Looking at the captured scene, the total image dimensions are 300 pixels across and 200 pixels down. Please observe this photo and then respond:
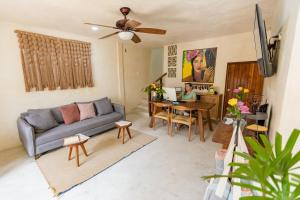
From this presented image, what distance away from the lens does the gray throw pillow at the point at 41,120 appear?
2.72 meters

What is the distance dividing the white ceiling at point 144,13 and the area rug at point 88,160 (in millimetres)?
2445

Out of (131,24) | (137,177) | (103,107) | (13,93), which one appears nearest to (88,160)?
(137,177)

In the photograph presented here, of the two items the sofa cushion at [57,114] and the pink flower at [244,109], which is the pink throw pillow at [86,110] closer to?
the sofa cushion at [57,114]

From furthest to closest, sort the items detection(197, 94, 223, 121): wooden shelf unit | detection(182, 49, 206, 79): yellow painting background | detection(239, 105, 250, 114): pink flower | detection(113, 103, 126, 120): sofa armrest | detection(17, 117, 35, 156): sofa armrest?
detection(182, 49, 206, 79): yellow painting background, detection(197, 94, 223, 121): wooden shelf unit, detection(113, 103, 126, 120): sofa armrest, detection(17, 117, 35, 156): sofa armrest, detection(239, 105, 250, 114): pink flower

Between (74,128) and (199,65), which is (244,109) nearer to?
Result: (74,128)

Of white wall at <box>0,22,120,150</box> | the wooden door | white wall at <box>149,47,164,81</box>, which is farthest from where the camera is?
white wall at <box>149,47,164,81</box>

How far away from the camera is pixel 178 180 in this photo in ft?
6.68

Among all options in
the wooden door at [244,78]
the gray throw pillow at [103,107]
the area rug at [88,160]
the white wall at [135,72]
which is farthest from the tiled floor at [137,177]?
the white wall at [135,72]

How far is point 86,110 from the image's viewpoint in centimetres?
353

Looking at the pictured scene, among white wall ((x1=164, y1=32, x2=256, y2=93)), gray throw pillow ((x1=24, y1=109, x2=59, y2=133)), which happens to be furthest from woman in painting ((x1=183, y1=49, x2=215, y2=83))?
gray throw pillow ((x1=24, y1=109, x2=59, y2=133))

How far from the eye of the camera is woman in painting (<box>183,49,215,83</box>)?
4.34 m

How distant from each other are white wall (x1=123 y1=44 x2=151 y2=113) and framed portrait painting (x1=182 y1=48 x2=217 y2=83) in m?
1.70

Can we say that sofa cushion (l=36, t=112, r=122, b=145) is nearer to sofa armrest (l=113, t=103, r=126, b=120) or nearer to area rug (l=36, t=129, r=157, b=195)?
sofa armrest (l=113, t=103, r=126, b=120)

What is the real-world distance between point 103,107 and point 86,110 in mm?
438
